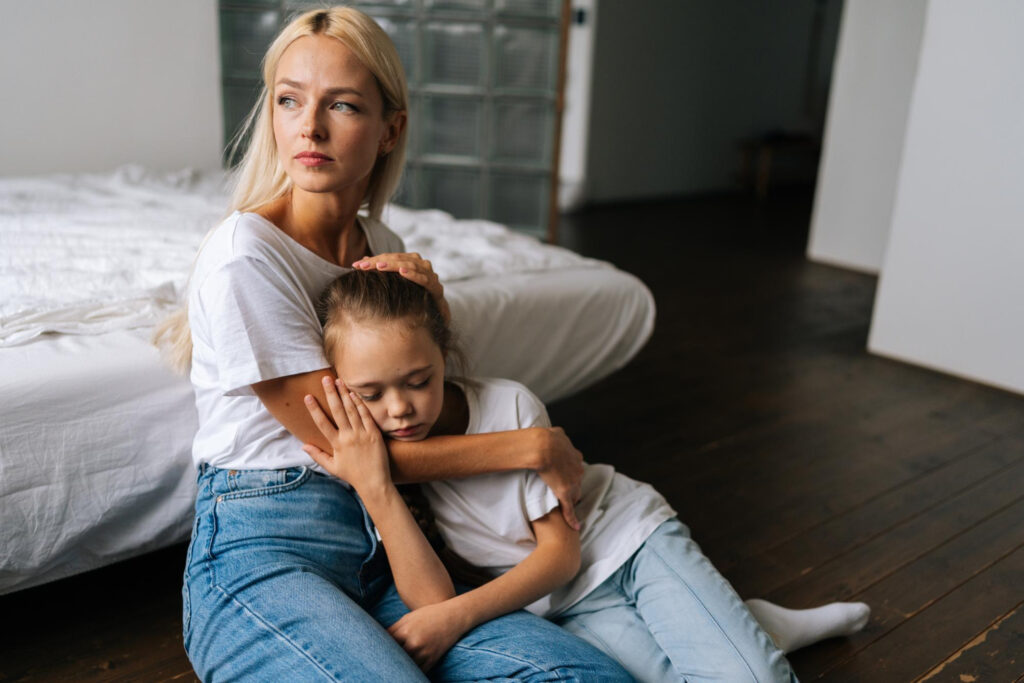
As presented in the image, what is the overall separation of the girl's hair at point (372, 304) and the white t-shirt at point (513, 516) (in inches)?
5.5

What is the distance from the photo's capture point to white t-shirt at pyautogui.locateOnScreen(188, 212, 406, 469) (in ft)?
3.69

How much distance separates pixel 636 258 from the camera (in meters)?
4.59

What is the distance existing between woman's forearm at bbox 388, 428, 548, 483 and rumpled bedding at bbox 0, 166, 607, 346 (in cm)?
61

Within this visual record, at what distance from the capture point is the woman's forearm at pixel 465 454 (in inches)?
47.3

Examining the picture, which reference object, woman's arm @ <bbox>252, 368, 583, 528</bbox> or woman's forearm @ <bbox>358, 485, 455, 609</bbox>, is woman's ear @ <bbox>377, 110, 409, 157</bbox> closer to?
woman's arm @ <bbox>252, 368, 583, 528</bbox>

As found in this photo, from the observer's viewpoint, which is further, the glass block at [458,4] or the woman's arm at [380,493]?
the glass block at [458,4]

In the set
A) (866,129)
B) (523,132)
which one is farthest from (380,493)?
(866,129)

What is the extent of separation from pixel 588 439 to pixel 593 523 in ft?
3.41

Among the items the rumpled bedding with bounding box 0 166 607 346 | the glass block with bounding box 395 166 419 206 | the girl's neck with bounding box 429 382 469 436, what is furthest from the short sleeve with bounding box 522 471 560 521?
the glass block with bounding box 395 166 419 206

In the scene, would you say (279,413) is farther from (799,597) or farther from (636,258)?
Answer: (636,258)

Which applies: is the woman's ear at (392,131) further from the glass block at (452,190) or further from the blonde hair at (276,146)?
the glass block at (452,190)

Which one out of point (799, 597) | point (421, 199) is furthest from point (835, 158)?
point (799, 597)

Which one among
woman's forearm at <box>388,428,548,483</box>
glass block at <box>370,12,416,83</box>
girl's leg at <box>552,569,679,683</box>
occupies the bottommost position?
girl's leg at <box>552,569,679,683</box>

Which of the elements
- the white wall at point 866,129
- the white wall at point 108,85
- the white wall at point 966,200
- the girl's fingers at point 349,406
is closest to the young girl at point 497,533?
the girl's fingers at point 349,406
